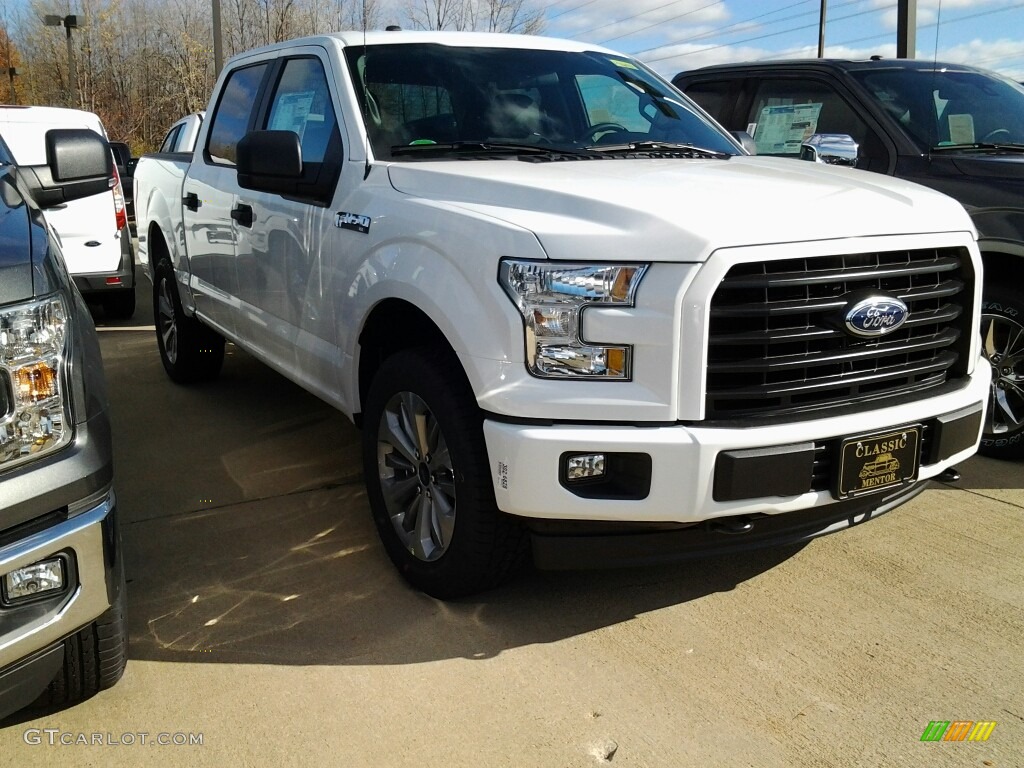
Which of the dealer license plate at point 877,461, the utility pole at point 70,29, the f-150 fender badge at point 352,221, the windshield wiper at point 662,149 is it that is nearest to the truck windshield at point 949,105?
the windshield wiper at point 662,149

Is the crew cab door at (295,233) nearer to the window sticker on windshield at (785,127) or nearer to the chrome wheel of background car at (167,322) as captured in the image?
the chrome wheel of background car at (167,322)

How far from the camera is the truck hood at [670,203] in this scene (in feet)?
8.83

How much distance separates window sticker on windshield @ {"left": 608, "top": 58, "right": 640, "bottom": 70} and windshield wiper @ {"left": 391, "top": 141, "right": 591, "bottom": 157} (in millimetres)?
1029

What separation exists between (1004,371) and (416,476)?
9.75 feet

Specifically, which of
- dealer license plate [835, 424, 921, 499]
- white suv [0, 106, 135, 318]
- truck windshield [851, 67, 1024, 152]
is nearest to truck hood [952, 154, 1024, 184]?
truck windshield [851, 67, 1024, 152]

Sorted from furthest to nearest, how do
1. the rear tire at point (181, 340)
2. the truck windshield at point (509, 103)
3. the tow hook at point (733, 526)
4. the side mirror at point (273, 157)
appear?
the rear tire at point (181, 340) → the truck windshield at point (509, 103) → the side mirror at point (273, 157) → the tow hook at point (733, 526)

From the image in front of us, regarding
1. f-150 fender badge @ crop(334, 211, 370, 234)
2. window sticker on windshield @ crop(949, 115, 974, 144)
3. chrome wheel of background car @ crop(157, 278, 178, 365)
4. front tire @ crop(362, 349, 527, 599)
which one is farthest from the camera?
chrome wheel of background car @ crop(157, 278, 178, 365)

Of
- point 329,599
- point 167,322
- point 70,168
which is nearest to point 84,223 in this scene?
point 167,322

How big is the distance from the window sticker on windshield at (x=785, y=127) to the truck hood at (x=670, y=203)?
7.04 feet

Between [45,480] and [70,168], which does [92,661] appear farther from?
[70,168]

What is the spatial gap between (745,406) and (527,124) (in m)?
1.67

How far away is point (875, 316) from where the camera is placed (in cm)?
289

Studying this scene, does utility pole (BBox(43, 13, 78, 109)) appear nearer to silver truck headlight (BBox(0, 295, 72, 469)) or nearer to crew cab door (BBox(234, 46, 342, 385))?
crew cab door (BBox(234, 46, 342, 385))

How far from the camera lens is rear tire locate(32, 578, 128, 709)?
257 cm
